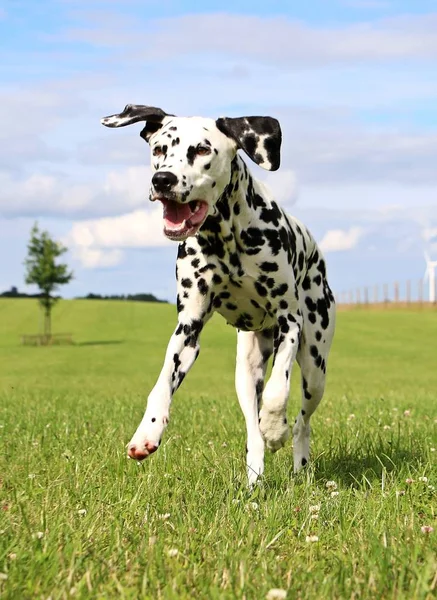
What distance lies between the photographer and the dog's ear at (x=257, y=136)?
247 inches

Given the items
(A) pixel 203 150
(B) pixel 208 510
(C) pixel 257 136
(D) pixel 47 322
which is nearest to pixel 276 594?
(B) pixel 208 510

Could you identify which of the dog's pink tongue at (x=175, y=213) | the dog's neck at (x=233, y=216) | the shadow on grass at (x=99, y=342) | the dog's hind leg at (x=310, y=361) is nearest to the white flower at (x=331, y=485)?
the dog's hind leg at (x=310, y=361)

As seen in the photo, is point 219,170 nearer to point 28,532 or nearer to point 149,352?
point 28,532

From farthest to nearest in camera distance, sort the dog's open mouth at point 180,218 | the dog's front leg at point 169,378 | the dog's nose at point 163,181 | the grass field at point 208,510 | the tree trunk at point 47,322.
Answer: the tree trunk at point 47,322, the dog's open mouth at point 180,218, the dog's front leg at point 169,378, the dog's nose at point 163,181, the grass field at point 208,510

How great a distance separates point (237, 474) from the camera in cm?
669

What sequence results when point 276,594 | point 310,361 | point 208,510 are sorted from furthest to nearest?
point 310,361, point 208,510, point 276,594

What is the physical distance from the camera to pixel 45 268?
200 feet

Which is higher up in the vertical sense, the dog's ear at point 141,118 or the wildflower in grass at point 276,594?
the dog's ear at point 141,118

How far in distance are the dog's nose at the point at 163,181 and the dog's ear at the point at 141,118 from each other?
950mm

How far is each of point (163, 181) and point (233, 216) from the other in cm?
107

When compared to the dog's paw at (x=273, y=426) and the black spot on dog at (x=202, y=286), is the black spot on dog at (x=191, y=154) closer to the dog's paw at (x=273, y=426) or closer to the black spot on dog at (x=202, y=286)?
the black spot on dog at (x=202, y=286)

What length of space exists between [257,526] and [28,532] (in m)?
1.40

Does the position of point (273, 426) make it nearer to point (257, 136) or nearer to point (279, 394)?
point (279, 394)

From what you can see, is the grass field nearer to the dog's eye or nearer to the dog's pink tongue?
the dog's pink tongue
